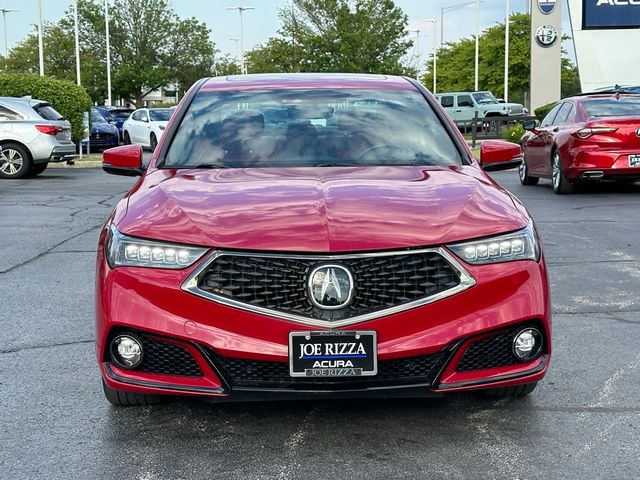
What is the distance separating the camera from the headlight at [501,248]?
392 centimetres

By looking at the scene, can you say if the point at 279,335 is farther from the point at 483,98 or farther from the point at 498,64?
the point at 498,64

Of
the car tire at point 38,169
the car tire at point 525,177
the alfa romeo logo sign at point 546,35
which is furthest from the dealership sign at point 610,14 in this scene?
the car tire at point 38,169

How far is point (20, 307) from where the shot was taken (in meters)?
6.97

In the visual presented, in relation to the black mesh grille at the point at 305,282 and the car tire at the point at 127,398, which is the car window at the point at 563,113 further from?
the black mesh grille at the point at 305,282

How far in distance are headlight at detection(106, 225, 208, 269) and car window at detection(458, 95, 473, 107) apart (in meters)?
41.1

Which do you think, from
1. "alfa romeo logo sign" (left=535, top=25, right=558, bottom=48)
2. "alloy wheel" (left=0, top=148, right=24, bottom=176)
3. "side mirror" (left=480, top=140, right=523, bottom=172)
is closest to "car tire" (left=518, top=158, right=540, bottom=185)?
"alloy wheel" (left=0, top=148, right=24, bottom=176)

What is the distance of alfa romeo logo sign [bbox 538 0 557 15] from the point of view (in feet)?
116

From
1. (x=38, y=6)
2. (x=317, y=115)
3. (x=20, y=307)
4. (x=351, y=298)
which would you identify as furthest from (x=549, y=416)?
(x=38, y=6)

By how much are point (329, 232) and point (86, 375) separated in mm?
1896

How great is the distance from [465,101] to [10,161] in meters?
27.4

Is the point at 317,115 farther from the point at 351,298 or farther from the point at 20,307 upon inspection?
the point at 20,307

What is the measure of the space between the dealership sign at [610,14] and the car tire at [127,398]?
127 feet

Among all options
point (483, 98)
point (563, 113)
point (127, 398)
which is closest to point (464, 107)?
point (483, 98)

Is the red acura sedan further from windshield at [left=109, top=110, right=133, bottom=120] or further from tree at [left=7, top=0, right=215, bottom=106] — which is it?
tree at [left=7, top=0, right=215, bottom=106]
